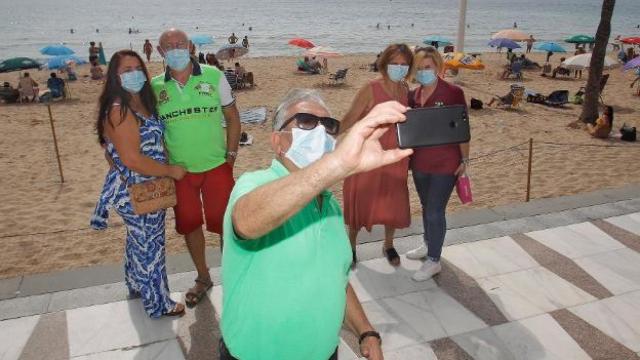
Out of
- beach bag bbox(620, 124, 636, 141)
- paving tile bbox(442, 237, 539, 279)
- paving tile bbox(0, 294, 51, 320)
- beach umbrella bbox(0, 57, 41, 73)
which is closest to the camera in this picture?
paving tile bbox(0, 294, 51, 320)

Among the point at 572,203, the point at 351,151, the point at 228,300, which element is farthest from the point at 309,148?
the point at 572,203

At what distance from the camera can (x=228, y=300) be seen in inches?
72.2

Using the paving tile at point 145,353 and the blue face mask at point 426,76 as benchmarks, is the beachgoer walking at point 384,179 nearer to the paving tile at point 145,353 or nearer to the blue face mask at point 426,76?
the blue face mask at point 426,76

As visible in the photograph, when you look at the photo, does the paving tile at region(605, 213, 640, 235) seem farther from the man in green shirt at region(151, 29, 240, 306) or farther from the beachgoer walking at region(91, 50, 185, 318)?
the beachgoer walking at region(91, 50, 185, 318)

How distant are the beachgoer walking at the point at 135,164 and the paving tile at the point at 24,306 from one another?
2.55 feet

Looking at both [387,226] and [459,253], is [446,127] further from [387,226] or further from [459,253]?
[459,253]

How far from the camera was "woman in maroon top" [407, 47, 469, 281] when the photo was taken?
12.9ft

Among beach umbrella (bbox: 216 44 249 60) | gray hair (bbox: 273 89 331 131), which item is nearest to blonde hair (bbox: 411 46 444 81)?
gray hair (bbox: 273 89 331 131)

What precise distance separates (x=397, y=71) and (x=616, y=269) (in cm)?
288

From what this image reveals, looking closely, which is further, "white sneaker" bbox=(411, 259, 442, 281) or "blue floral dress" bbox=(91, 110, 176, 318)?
"white sneaker" bbox=(411, 259, 442, 281)

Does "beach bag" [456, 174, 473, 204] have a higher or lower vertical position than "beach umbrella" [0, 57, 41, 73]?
lower

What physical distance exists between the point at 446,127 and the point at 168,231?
5450mm

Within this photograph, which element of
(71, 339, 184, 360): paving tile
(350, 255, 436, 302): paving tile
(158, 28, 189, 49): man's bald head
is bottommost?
(71, 339, 184, 360): paving tile

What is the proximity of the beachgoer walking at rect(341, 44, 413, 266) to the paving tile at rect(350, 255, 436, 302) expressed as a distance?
0.38 feet
